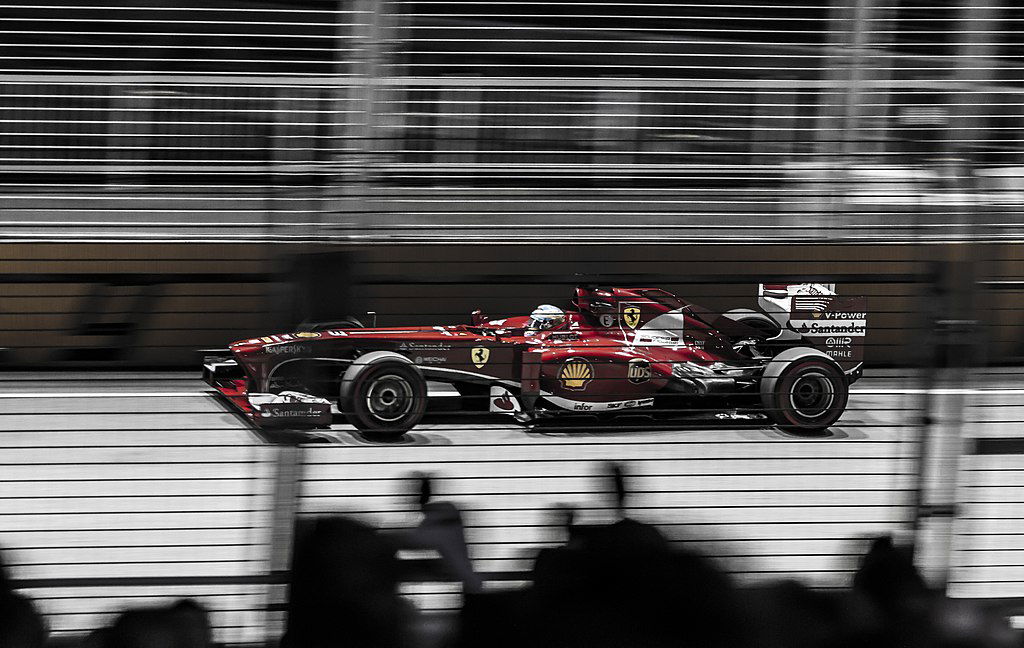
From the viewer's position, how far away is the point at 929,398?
155 centimetres

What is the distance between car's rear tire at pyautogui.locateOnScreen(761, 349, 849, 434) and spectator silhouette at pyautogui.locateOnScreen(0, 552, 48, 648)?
1148mm

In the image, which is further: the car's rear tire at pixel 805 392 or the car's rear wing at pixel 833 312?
the car's rear wing at pixel 833 312

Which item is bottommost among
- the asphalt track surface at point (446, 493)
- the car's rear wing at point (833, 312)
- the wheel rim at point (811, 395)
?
the asphalt track surface at point (446, 493)

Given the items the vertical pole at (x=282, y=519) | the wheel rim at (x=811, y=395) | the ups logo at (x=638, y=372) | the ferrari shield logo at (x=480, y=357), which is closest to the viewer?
the vertical pole at (x=282, y=519)

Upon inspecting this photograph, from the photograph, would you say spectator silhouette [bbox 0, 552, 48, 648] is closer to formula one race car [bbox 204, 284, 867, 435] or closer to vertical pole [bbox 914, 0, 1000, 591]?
formula one race car [bbox 204, 284, 867, 435]

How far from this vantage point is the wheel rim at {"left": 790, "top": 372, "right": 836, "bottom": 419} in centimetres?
165

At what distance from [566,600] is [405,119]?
457cm

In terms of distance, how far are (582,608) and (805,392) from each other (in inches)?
22.3

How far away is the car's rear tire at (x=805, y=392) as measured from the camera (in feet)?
5.28

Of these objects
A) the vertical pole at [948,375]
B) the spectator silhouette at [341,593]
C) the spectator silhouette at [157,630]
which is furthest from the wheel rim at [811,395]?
the spectator silhouette at [157,630]

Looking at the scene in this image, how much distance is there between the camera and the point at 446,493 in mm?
1892

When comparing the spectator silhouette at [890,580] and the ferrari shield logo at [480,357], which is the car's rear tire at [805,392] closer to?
the spectator silhouette at [890,580]

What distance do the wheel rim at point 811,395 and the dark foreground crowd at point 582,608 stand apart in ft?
0.91

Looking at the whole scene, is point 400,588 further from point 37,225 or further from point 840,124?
point 840,124
